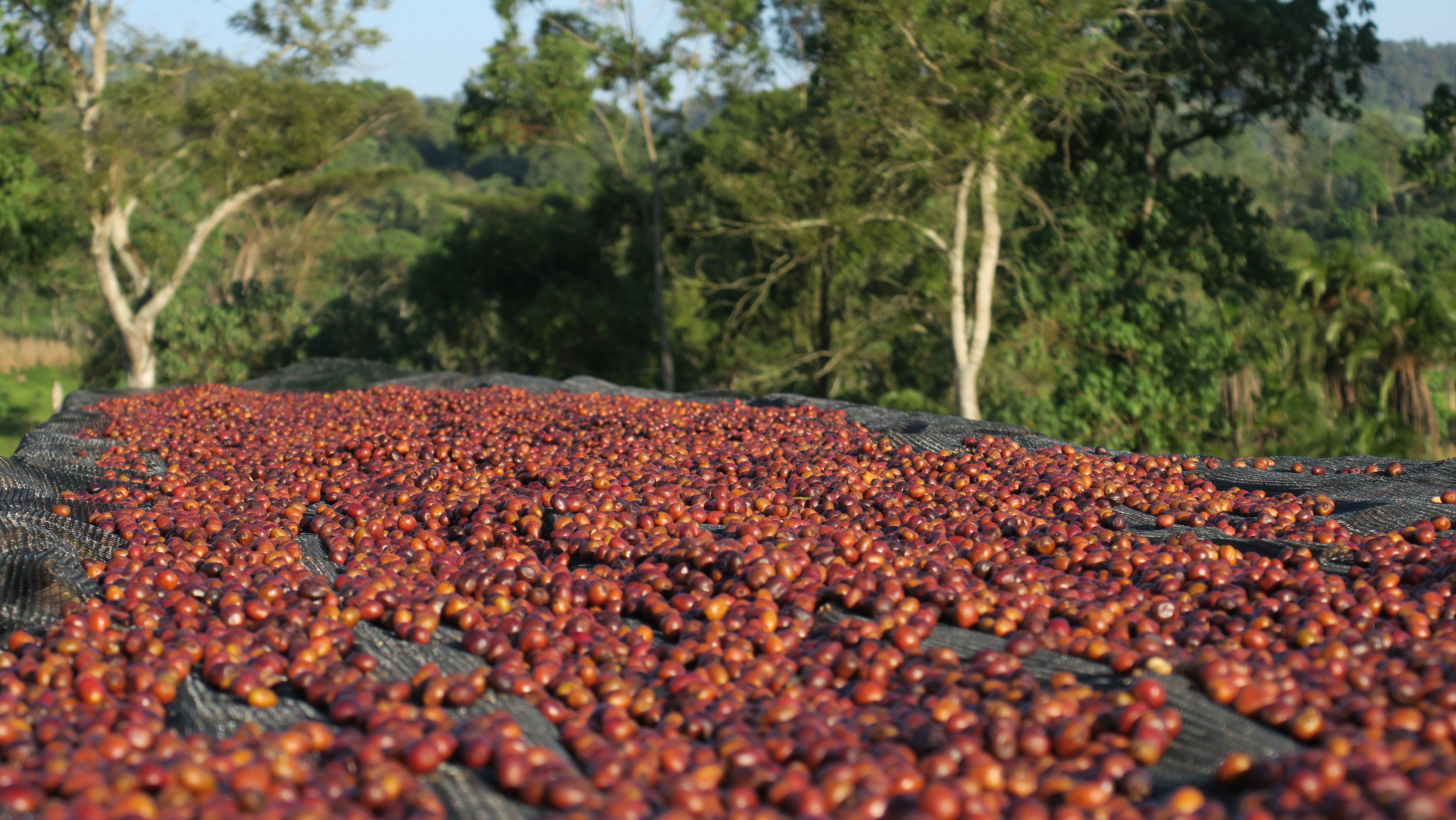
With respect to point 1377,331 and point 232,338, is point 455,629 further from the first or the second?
point 232,338

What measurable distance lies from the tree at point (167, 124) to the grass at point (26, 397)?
289cm

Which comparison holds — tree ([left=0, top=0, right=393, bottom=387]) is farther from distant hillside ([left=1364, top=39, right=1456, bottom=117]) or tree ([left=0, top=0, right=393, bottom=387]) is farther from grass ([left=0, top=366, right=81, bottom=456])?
distant hillside ([left=1364, top=39, right=1456, bottom=117])

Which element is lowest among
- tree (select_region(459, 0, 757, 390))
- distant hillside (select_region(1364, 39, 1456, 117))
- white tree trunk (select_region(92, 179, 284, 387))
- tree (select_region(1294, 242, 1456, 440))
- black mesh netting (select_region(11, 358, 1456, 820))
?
black mesh netting (select_region(11, 358, 1456, 820))

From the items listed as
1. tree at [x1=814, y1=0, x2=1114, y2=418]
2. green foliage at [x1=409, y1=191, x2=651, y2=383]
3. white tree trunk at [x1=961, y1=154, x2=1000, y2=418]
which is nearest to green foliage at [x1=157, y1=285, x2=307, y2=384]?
green foliage at [x1=409, y1=191, x2=651, y2=383]

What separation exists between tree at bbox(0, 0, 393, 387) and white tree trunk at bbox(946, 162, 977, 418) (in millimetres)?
9070

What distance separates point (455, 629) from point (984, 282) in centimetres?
797

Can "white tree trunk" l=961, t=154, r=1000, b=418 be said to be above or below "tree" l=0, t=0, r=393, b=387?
below

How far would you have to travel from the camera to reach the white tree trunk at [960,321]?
953cm

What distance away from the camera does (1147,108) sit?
35.3 feet

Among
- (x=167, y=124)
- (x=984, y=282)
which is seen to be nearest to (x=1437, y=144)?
(x=984, y=282)

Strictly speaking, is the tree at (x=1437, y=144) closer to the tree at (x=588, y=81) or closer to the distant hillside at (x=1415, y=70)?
the tree at (x=588, y=81)

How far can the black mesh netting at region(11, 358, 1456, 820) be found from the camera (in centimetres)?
174

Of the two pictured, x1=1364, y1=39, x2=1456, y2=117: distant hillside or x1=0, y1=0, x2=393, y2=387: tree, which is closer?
x1=0, y1=0, x2=393, y2=387: tree

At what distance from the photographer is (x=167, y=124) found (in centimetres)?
1255
